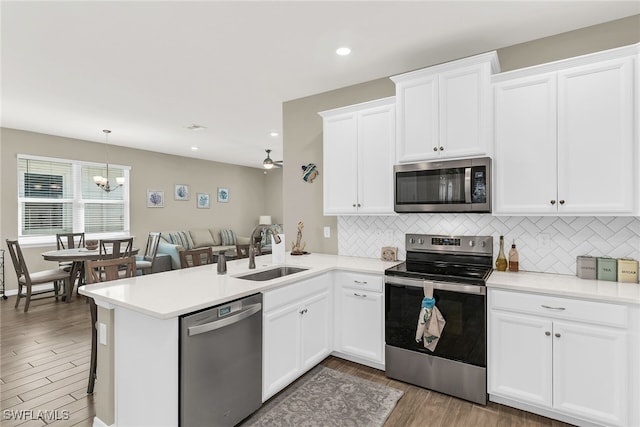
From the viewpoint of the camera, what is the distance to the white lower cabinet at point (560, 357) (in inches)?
77.1

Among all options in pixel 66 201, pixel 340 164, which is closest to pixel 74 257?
pixel 66 201

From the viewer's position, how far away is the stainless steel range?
7.64ft

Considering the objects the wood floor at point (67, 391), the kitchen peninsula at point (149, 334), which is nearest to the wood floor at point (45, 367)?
the wood floor at point (67, 391)

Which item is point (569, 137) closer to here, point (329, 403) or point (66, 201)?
point (329, 403)

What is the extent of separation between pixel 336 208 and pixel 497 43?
1.96 metres

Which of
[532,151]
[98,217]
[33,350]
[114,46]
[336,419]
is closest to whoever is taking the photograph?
[336,419]

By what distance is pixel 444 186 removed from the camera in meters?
2.67

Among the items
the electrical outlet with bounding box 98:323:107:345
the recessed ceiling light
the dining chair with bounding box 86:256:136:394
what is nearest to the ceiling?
the recessed ceiling light

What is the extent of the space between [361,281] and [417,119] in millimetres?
1455

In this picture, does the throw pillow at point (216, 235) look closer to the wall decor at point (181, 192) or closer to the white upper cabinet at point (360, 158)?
the wall decor at point (181, 192)

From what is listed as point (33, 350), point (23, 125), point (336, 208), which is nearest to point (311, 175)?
point (336, 208)

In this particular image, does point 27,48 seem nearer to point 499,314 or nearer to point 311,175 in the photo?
point 311,175

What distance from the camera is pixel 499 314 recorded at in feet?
7.52

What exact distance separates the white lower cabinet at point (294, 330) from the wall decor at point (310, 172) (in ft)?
4.36
